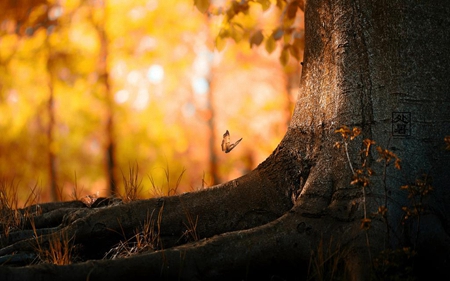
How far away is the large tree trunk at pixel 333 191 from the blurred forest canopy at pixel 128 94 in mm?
7685

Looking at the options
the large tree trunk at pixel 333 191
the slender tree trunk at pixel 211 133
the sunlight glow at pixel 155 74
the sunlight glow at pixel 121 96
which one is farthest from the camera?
the slender tree trunk at pixel 211 133

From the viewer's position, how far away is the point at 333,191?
2787 millimetres

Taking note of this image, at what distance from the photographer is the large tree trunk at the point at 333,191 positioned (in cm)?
247

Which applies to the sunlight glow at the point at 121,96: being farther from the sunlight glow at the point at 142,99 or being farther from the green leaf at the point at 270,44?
the green leaf at the point at 270,44

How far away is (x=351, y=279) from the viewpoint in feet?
7.82

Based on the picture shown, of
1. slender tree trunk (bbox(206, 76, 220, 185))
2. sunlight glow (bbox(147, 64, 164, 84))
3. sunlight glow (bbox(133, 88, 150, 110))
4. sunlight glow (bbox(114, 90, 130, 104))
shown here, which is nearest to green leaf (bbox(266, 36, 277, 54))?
sunlight glow (bbox(114, 90, 130, 104))

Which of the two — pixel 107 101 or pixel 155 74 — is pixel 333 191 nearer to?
pixel 107 101

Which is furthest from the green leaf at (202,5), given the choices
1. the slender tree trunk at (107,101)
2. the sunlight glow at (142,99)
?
the sunlight glow at (142,99)

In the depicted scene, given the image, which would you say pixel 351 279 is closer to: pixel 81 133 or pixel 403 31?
pixel 403 31

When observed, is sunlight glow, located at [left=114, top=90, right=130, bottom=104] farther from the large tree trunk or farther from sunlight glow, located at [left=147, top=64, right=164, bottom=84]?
the large tree trunk

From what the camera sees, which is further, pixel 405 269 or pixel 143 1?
pixel 143 1

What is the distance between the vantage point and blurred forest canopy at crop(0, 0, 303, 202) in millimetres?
11398

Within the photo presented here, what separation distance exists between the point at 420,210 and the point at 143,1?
10333mm

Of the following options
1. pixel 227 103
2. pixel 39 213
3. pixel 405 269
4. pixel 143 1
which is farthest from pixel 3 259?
pixel 227 103
